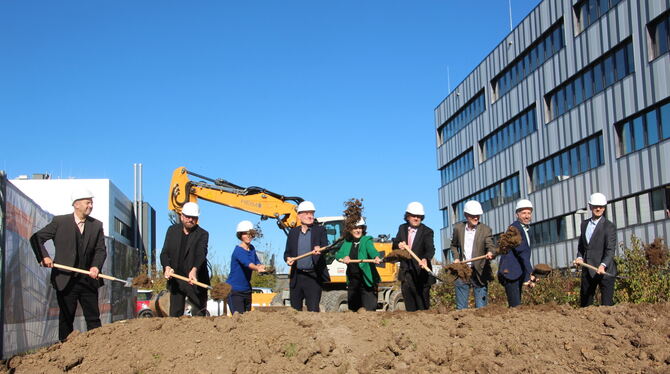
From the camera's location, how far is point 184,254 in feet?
33.1

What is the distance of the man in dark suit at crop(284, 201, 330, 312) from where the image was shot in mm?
Result: 10977

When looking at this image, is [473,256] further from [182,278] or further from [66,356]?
[66,356]

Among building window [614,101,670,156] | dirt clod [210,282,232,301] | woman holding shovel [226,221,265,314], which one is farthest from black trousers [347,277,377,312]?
building window [614,101,670,156]

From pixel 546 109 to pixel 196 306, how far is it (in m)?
32.1

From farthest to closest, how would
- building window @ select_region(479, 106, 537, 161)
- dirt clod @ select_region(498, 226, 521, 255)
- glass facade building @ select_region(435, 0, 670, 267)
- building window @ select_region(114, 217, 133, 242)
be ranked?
building window @ select_region(114, 217, 133, 242)
building window @ select_region(479, 106, 537, 161)
glass facade building @ select_region(435, 0, 670, 267)
dirt clod @ select_region(498, 226, 521, 255)

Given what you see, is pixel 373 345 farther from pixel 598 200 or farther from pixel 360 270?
pixel 360 270

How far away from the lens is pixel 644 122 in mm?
30547

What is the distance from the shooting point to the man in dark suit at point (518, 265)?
10.6 meters

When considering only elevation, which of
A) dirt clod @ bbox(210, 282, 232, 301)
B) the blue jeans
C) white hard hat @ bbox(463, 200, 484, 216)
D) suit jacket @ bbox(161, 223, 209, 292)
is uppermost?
white hard hat @ bbox(463, 200, 484, 216)

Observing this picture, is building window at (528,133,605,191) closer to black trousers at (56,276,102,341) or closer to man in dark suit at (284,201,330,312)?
man in dark suit at (284,201,330,312)

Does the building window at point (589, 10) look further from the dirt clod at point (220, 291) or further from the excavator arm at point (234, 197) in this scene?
the dirt clod at point (220, 291)

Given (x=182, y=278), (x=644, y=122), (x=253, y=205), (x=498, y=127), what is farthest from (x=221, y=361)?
(x=498, y=127)

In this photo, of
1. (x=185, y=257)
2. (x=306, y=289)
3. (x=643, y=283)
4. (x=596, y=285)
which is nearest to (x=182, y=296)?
(x=185, y=257)

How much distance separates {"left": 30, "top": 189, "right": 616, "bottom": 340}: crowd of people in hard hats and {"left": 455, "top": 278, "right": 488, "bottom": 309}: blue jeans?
0.5 inches
